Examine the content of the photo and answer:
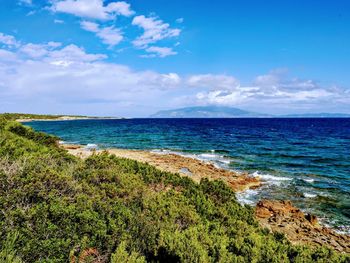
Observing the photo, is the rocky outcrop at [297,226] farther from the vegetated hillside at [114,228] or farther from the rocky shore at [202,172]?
the rocky shore at [202,172]

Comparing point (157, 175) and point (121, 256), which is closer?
point (121, 256)

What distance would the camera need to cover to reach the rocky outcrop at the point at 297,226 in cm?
1271

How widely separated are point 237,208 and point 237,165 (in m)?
20.4

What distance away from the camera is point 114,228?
6.93m

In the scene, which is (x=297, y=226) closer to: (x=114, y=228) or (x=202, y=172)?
(x=114, y=228)

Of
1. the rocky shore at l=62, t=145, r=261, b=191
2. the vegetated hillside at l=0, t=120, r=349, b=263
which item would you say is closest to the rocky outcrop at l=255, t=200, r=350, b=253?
the vegetated hillside at l=0, t=120, r=349, b=263

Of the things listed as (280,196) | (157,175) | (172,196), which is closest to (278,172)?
(280,196)

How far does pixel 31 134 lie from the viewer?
23453 mm

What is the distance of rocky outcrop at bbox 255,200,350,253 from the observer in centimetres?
1271

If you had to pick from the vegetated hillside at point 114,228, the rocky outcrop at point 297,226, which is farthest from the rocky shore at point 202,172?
the vegetated hillside at point 114,228

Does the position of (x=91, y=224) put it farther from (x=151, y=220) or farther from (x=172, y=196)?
(x=172, y=196)

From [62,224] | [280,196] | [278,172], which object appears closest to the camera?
[62,224]

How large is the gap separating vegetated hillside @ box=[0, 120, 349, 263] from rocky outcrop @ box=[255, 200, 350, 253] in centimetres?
466

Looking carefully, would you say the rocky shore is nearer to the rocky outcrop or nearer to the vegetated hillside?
the rocky outcrop
